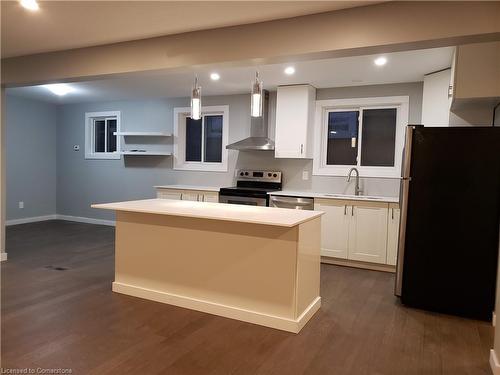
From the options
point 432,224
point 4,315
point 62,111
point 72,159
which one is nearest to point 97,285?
point 4,315

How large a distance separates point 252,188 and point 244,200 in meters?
0.51

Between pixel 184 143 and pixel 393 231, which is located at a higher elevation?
pixel 184 143

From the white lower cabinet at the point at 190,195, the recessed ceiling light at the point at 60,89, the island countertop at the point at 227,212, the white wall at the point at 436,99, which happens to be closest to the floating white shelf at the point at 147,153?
the white lower cabinet at the point at 190,195

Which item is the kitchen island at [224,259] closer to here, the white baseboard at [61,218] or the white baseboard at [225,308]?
the white baseboard at [225,308]

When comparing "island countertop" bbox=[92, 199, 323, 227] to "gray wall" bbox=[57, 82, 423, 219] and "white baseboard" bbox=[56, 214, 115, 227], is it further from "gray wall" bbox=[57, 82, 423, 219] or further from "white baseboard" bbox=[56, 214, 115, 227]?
"white baseboard" bbox=[56, 214, 115, 227]

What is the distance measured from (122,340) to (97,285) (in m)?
1.30

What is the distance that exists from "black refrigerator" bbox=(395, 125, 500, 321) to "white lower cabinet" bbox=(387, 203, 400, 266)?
41.9 inches

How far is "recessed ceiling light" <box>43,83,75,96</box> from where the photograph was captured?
5641mm

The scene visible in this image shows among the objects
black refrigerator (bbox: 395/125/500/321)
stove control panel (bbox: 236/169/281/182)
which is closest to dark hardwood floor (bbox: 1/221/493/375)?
black refrigerator (bbox: 395/125/500/321)

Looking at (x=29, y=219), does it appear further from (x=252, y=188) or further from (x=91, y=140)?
(x=252, y=188)

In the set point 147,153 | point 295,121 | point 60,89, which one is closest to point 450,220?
point 295,121

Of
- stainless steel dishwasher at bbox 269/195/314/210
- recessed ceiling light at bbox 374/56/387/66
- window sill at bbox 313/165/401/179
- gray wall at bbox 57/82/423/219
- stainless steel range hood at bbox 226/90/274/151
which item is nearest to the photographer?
recessed ceiling light at bbox 374/56/387/66

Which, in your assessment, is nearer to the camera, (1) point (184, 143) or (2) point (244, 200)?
(2) point (244, 200)

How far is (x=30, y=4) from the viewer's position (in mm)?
2666
